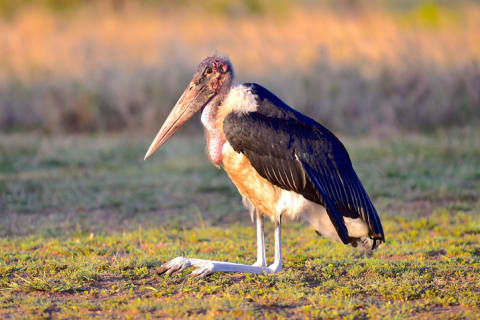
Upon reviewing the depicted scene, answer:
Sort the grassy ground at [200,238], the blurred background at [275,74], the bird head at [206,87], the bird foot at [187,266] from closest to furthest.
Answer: the grassy ground at [200,238] < the bird foot at [187,266] < the bird head at [206,87] < the blurred background at [275,74]

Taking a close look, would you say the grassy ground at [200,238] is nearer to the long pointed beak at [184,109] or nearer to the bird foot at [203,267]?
the bird foot at [203,267]

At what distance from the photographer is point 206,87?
452cm

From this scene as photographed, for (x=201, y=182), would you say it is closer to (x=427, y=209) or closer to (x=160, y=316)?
→ (x=427, y=209)

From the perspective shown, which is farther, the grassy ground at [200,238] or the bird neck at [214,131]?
the bird neck at [214,131]

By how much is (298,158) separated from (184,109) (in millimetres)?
836

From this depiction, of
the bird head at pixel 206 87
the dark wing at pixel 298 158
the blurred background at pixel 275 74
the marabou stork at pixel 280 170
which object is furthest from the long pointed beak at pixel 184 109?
the blurred background at pixel 275 74

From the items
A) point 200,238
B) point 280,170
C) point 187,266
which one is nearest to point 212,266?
point 187,266

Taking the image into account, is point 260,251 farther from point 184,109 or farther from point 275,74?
point 275,74

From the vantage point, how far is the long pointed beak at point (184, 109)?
4.55m

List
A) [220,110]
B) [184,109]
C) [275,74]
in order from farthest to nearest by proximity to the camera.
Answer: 1. [275,74]
2. [184,109]
3. [220,110]

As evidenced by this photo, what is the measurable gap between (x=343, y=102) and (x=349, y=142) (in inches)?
44.6

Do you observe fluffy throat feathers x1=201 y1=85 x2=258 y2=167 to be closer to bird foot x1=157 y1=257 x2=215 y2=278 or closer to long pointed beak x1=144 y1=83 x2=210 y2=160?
long pointed beak x1=144 y1=83 x2=210 y2=160

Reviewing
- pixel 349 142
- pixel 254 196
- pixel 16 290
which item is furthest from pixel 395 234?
pixel 349 142

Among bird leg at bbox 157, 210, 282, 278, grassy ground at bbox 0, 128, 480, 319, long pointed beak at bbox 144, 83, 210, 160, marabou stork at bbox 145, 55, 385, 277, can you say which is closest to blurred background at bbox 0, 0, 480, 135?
grassy ground at bbox 0, 128, 480, 319
